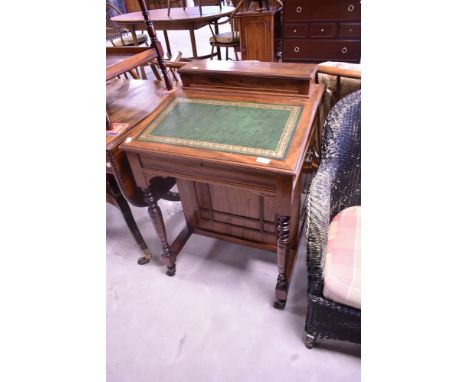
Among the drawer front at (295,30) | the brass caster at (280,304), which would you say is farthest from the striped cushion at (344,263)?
the drawer front at (295,30)

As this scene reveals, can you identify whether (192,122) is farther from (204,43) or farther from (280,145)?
(204,43)

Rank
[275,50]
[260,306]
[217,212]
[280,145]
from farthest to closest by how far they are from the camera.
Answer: [275,50]
[217,212]
[260,306]
[280,145]

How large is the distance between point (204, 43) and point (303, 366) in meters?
5.81

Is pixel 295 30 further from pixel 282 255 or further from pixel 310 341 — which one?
pixel 310 341

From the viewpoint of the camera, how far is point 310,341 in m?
1.31

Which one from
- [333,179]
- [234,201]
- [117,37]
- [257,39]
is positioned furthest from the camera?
[117,37]

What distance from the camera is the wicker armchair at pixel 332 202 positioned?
41.3 inches

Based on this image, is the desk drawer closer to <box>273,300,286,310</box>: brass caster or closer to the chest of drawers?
<box>273,300,286,310</box>: brass caster

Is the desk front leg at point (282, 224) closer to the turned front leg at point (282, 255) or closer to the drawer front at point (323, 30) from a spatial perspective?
the turned front leg at point (282, 255)

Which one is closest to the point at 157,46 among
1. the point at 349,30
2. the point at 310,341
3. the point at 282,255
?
the point at 282,255

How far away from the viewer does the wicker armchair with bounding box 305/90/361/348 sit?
3.44 ft

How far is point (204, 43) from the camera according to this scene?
577 centimetres

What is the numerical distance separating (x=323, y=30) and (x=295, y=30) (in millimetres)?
268

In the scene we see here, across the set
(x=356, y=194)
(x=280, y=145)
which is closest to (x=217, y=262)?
(x=356, y=194)
